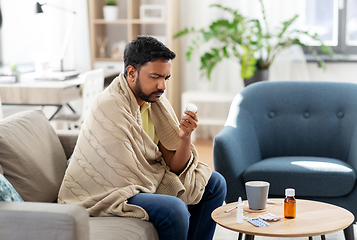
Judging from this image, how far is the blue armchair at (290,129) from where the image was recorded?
Result: 2.37 m

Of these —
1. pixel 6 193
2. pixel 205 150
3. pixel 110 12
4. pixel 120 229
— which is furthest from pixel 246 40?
pixel 6 193

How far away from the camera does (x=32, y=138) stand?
1.82m

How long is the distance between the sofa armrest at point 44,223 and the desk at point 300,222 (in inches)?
22.5

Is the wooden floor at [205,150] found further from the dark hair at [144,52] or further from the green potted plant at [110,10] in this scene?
the dark hair at [144,52]

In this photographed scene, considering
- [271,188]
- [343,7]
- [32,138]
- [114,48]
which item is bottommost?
[271,188]

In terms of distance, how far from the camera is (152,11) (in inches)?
186

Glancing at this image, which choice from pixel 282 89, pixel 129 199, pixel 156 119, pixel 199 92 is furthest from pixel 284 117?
pixel 199 92

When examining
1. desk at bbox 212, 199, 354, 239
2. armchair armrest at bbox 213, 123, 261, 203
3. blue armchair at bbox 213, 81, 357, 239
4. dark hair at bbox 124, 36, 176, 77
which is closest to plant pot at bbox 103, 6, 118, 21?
blue armchair at bbox 213, 81, 357, 239

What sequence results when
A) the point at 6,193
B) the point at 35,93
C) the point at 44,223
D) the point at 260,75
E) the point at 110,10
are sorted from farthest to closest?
the point at 110,10
the point at 260,75
the point at 35,93
the point at 6,193
the point at 44,223

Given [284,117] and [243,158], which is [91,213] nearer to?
[243,158]

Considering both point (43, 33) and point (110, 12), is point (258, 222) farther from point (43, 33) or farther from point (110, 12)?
point (43, 33)

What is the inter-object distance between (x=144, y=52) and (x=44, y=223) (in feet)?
2.57

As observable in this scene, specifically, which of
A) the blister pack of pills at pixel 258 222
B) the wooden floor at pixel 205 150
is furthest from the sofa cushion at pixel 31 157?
the wooden floor at pixel 205 150

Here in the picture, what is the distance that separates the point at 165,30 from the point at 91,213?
362cm
